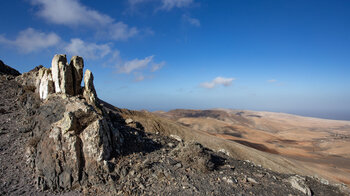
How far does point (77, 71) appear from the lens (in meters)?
10.6

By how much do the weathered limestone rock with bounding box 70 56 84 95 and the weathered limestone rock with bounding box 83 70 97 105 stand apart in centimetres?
38

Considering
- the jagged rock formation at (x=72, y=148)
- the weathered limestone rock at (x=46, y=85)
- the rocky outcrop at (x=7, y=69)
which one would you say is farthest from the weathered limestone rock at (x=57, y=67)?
the rocky outcrop at (x=7, y=69)

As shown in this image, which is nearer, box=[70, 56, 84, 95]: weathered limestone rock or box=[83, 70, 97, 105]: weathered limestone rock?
box=[70, 56, 84, 95]: weathered limestone rock

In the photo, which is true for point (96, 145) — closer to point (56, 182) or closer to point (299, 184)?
point (56, 182)

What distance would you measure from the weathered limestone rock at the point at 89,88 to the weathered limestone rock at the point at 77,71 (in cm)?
38

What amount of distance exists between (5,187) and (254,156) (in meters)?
20.4

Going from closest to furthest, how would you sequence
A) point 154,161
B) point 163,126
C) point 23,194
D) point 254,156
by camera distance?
point 23,194, point 154,161, point 254,156, point 163,126

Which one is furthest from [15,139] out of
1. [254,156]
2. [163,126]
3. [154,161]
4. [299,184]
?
[254,156]

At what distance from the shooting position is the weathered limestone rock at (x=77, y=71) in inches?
418

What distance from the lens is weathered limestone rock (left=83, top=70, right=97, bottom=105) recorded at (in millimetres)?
10719

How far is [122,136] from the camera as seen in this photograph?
27.9ft

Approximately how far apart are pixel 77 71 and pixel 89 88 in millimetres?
1225

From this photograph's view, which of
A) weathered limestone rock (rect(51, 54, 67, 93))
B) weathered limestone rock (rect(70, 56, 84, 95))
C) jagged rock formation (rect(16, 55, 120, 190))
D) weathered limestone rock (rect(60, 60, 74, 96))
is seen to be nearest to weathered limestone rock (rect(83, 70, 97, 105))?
weathered limestone rock (rect(70, 56, 84, 95))

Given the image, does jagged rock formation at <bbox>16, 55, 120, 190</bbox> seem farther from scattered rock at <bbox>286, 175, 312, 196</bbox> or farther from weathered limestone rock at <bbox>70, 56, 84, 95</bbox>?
scattered rock at <bbox>286, 175, 312, 196</bbox>
